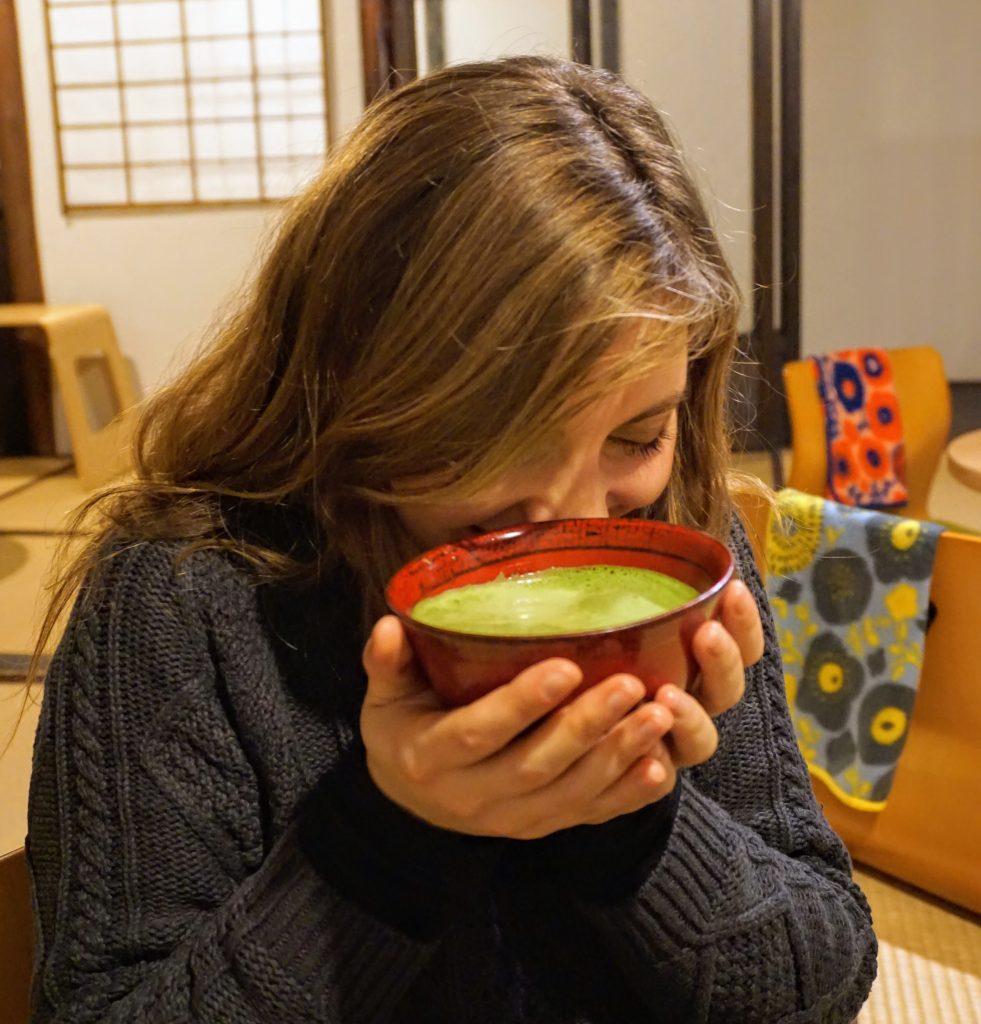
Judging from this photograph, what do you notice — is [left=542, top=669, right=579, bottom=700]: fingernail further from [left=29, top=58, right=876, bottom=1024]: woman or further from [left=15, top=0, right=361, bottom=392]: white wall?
[left=15, top=0, right=361, bottom=392]: white wall

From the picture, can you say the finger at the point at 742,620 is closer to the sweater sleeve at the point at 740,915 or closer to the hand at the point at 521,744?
the hand at the point at 521,744

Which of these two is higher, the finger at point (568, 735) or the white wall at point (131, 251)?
the white wall at point (131, 251)

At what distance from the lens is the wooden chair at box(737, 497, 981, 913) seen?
5.56 ft

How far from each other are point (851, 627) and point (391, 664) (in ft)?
4.63

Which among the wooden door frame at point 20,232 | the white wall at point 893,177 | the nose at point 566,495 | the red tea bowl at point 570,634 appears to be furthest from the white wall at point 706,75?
the red tea bowl at point 570,634

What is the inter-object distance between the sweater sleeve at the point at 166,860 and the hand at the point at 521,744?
0.14 meters

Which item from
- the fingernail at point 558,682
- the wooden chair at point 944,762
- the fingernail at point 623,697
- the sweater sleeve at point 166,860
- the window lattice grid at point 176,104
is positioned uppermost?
the window lattice grid at point 176,104

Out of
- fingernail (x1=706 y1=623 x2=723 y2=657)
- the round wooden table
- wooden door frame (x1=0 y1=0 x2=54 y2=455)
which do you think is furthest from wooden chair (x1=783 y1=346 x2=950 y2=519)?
wooden door frame (x1=0 y1=0 x2=54 y2=455)

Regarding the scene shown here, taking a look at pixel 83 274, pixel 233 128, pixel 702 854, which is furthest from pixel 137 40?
pixel 702 854

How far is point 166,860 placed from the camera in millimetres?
761

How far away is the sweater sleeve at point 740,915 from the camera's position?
77 centimetres

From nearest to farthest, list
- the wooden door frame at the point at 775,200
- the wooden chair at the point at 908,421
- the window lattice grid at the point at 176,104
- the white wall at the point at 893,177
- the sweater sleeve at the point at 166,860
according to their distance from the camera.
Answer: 1. the sweater sleeve at the point at 166,860
2. the wooden chair at the point at 908,421
3. the wooden door frame at the point at 775,200
4. the window lattice grid at the point at 176,104
5. the white wall at the point at 893,177

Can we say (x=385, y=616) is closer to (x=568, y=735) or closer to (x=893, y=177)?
(x=568, y=735)

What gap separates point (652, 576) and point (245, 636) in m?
0.31
